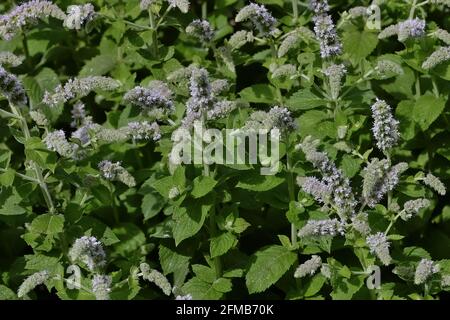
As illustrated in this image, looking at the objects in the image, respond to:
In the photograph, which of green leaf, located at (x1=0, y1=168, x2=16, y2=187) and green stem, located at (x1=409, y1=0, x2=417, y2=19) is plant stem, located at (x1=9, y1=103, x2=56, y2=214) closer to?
green leaf, located at (x1=0, y1=168, x2=16, y2=187)

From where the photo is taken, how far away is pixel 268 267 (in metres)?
4.43

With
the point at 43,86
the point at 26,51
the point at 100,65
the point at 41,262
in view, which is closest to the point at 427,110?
the point at 100,65

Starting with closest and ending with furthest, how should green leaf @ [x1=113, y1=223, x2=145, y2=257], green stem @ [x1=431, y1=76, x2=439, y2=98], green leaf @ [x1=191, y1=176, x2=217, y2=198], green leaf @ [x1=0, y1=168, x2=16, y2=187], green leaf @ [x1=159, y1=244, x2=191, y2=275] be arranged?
1. green leaf @ [x1=191, y1=176, x2=217, y2=198]
2. green leaf @ [x1=0, y1=168, x2=16, y2=187]
3. green leaf @ [x1=159, y1=244, x2=191, y2=275]
4. green leaf @ [x1=113, y1=223, x2=145, y2=257]
5. green stem @ [x1=431, y1=76, x2=439, y2=98]

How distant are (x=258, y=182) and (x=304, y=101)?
0.78 m

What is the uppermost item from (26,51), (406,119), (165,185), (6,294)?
(26,51)

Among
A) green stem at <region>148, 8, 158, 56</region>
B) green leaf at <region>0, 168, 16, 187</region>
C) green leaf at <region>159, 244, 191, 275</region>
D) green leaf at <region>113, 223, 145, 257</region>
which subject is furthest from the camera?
green stem at <region>148, 8, 158, 56</region>

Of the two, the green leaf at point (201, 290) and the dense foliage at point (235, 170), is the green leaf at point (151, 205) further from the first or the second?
the green leaf at point (201, 290)

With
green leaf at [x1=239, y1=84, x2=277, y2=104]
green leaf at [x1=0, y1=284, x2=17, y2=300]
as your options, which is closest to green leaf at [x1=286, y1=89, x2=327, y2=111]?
green leaf at [x1=239, y1=84, x2=277, y2=104]

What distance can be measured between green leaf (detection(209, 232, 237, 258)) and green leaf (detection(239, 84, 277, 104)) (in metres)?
1.13

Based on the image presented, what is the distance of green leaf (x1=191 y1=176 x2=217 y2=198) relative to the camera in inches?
166

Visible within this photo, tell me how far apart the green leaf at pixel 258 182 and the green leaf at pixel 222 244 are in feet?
0.97

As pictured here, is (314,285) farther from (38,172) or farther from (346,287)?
(38,172)

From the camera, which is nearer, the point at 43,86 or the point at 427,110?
the point at 427,110

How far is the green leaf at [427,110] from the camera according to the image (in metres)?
4.91
